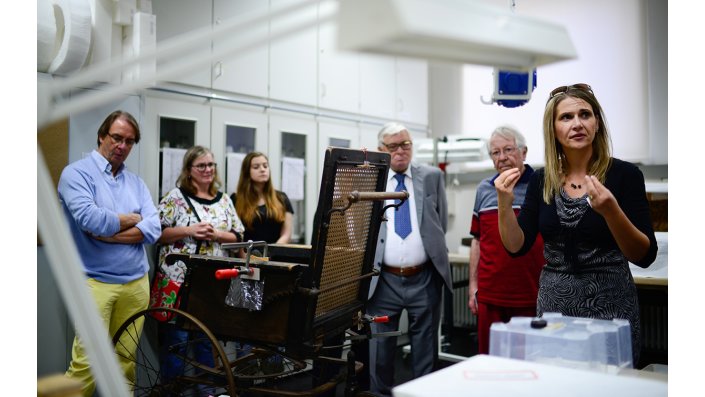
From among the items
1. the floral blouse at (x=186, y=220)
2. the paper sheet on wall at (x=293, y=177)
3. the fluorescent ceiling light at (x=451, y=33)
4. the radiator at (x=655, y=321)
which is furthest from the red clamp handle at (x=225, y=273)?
the radiator at (x=655, y=321)

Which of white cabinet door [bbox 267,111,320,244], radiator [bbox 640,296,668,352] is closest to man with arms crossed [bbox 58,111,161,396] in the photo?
white cabinet door [bbox 267,111,320,244]

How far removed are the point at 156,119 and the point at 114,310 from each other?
3.05 ft

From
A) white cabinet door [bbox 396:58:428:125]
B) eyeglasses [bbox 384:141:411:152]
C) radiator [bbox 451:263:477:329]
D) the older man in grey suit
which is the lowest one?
radiator [bbox 451:263:477:329]

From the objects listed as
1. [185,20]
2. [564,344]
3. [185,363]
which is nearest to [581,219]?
[564,344]

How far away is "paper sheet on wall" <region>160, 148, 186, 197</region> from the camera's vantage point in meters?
2.68

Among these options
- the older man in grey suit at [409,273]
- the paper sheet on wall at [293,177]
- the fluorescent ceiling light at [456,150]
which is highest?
the fluorescent ceiling light at [456,150]

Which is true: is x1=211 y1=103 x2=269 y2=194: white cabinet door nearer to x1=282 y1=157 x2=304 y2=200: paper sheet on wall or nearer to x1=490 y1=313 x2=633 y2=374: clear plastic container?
x1=282 y1=157 x2=304 y2=200: paper sheet on wall

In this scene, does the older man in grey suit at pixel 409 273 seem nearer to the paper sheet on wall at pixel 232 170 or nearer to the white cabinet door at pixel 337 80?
the paper sheet on wall at pixel 232 170

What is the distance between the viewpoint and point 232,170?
2.97m

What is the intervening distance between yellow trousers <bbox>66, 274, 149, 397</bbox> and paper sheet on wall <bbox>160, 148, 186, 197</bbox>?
531 millimetres

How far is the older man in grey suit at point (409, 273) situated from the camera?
233 centimetres

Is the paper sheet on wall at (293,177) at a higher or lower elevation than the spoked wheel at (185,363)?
higher

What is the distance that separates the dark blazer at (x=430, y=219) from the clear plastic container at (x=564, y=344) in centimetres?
136

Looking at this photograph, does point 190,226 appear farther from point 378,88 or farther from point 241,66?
point 378,88
